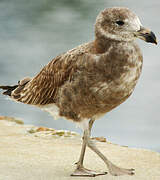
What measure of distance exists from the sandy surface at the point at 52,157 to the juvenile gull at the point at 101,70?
54.0 inches

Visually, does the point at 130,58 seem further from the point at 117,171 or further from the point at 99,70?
the point at 117,171

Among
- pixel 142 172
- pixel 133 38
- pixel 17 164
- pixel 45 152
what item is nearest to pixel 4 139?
pixel 45 152

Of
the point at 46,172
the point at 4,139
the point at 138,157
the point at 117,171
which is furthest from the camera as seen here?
the point at 4,139

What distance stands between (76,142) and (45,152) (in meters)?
1.75

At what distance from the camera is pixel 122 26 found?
5.43m

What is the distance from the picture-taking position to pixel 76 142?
35.2ft

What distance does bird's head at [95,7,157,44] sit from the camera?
542 cm

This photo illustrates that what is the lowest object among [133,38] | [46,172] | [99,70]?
[46,172]

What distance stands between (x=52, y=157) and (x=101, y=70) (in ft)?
12.1

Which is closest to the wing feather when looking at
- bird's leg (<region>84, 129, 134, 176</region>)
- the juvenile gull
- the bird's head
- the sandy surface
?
the juvenile gull

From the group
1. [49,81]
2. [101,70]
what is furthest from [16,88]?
[101,70]

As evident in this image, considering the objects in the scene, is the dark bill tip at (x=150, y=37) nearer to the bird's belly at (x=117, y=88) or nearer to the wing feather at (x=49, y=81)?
the bird's belly at (x=117, y=88)

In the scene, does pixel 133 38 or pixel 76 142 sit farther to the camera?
pixel 76 142

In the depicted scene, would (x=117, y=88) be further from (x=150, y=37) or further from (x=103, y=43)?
(x=150, y=37)
